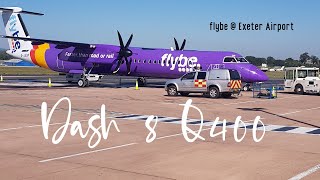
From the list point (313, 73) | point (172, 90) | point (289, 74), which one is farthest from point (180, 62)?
point (313, 73)

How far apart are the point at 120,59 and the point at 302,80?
51.4 ft

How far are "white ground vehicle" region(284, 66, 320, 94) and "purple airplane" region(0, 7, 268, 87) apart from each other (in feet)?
7.67

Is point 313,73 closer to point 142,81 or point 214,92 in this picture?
point 214,92

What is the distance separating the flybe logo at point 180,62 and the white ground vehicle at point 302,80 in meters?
7.27

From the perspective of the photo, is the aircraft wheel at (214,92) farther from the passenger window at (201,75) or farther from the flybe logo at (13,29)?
the flybe logo at (13,29)

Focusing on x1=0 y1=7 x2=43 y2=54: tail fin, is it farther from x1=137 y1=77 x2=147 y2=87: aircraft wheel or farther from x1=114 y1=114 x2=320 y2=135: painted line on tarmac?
x1=114 y1=114 x2=320 y2=135: painted line on tarmac

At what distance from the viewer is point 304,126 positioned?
14297 mm

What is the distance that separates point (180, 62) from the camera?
36125mm

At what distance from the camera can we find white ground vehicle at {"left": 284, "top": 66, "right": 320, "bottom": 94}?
31312mm

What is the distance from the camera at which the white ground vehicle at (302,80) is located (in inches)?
1233

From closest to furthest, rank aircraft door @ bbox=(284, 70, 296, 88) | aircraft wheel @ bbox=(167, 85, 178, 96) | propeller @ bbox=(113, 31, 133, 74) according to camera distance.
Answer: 1. aircraft wheel @ bbox=(167, 85, 178, 96)
2. aircraft door @ bbox=(284, 70, 296, 88)
3. propeller @ bbox=(113, 31, 133, 74)

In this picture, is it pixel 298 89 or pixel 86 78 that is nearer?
pixel 298 89

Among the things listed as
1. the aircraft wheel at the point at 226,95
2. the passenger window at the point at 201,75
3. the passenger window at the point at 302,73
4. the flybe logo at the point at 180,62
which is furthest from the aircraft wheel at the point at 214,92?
the passenger window at the point at 302,73

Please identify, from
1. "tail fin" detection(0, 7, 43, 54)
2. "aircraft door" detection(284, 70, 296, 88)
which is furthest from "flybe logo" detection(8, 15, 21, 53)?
"aircraft door" detection(284, 70, 296, 88)
